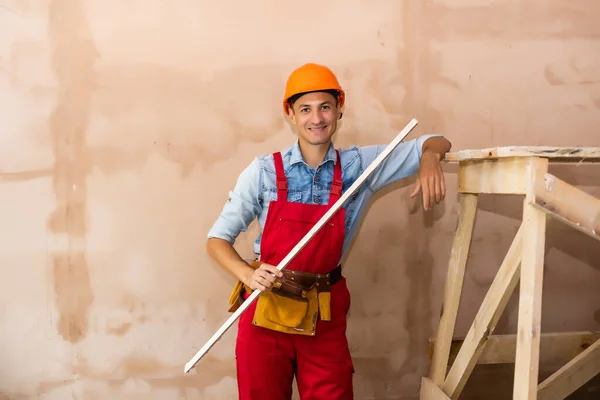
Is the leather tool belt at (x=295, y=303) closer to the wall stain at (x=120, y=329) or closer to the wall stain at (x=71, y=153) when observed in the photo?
the wall stain at (x=120, y=329)

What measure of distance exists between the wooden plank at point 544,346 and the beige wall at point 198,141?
1.01 feet

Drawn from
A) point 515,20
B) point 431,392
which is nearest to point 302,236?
point 431,392

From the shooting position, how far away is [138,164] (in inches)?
75.1

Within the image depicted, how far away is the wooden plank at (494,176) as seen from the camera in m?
1.17

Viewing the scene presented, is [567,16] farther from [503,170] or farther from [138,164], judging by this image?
[138,164]

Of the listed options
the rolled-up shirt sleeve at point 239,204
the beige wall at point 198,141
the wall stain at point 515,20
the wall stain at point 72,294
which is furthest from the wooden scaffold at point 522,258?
the wall stain at point 72,294

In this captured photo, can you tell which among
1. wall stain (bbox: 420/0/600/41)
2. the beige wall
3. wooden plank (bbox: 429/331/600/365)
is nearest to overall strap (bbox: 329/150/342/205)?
the beige wall

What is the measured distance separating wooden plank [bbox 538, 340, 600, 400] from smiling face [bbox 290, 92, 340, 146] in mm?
1063

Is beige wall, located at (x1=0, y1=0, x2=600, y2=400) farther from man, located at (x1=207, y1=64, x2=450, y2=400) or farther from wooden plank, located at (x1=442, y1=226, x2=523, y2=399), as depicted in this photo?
wooden plank, located at (x1=442, y1=226, x2=523, y2=399)

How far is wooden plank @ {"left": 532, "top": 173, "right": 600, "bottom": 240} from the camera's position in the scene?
43.5 inches

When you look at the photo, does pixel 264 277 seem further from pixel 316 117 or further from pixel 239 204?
pixel 316 117

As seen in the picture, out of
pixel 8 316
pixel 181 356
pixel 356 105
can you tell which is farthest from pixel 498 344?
pixel 8 316

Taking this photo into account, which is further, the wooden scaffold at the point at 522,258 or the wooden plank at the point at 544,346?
the wooden plank at the point at 544,346

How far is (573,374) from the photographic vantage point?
160cm
